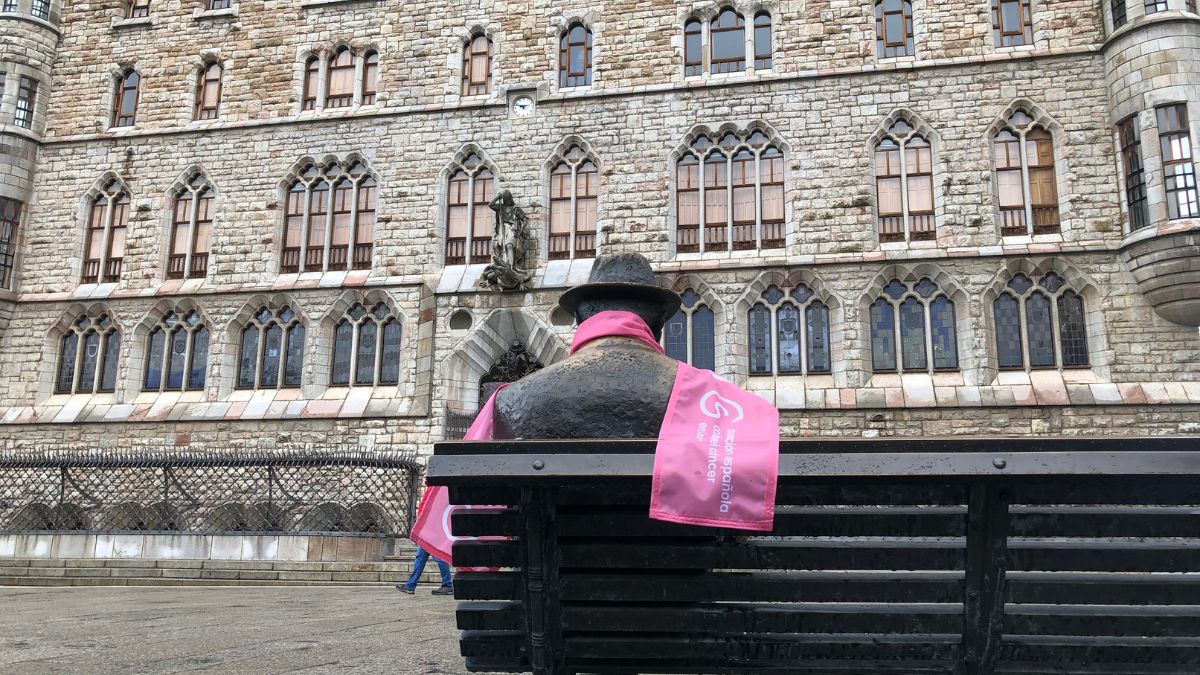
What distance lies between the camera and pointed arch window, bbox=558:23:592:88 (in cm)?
1806

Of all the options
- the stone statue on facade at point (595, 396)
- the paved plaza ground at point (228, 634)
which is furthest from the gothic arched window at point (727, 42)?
the stone statue on facade at point (595, 396)

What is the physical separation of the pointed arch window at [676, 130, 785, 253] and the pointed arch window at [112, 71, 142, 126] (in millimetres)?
12441

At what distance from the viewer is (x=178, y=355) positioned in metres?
18.5

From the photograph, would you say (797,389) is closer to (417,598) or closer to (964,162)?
(964,162)

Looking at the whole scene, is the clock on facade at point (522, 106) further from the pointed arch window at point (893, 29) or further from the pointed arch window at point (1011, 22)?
the pointed arch window at point (1011, 22)

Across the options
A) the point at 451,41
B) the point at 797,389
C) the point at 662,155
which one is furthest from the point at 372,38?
the point at 797,389

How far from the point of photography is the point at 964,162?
1588 cm

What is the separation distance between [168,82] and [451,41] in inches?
260

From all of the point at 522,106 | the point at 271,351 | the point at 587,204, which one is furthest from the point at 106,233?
the point at 587,204

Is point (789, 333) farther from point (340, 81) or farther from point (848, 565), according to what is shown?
point (848, 565)

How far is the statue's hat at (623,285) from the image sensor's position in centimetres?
288

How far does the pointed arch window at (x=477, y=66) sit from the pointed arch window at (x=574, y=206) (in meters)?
2.52

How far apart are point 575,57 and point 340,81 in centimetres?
514

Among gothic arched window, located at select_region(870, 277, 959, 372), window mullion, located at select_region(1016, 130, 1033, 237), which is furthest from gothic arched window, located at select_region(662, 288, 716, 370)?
window mullion, located at select_region(1016, 130, 1033, 237)
